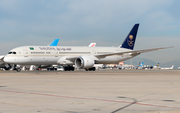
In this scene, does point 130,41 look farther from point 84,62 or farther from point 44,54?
point 44,54

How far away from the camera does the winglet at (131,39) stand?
52.3 meters

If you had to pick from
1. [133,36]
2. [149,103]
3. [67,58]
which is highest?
[133,36]

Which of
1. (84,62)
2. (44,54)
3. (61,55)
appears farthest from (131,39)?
(44,54)

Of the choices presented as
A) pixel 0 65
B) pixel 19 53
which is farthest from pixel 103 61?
pixel 0 65

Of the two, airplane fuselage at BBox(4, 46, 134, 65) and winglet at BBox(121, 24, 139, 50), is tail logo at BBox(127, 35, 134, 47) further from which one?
airplane fuselage at BBox(4, 46, 134, 65)

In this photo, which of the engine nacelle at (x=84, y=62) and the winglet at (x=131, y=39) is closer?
the engine nacelle at (x=84, y=62)

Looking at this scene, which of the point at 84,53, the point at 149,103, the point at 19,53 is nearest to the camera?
the point at 149,103

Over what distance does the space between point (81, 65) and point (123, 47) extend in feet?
46.7

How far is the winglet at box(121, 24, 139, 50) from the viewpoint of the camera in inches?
2058

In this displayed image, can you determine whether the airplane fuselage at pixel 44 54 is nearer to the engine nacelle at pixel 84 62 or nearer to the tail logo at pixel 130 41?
the engine nacelle at pixel 84 62

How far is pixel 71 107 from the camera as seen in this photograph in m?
8.29

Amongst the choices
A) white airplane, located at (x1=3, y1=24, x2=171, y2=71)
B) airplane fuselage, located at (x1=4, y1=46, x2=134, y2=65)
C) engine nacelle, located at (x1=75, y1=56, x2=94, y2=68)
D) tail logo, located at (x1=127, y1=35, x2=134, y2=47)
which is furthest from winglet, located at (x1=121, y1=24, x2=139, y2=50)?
engine nacelle, located at (x1=75, y1=56, x2=94, y2=68)

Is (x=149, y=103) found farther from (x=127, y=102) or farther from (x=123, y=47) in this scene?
(x=123, y=47)

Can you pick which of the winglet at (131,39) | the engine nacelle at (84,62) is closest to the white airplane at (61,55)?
the engine nacelle at (84,62)
